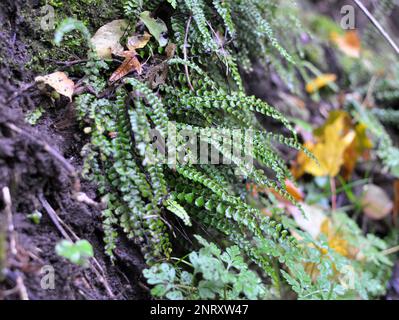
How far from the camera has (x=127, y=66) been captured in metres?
1.72

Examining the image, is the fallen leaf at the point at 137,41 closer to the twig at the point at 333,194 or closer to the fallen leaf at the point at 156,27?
the fallen leaf at the point at 156,27

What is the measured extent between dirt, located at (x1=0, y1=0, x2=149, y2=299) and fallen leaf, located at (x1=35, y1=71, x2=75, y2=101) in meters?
0.06

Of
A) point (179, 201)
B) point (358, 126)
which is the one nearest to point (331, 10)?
point (358, 126)

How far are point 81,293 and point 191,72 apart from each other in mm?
1079

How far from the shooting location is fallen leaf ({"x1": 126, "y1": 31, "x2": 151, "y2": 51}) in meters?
1.77

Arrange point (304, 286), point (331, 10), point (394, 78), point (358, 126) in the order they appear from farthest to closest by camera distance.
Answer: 1. point (331, 10)
2. point (394, 78)
3. point (358, 126)
4. point (304, 286)

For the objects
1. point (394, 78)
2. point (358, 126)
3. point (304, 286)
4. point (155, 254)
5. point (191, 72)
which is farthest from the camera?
point (394, 78)

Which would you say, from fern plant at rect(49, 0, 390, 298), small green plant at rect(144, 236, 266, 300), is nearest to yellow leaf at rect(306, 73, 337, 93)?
fern plant at rect(49, 0, 390, 298)

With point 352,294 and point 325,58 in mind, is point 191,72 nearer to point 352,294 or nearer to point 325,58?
point 352,294

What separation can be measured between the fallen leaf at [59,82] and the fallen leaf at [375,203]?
2.30 m

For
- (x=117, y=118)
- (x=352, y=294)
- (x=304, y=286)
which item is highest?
(x=117, y=118)

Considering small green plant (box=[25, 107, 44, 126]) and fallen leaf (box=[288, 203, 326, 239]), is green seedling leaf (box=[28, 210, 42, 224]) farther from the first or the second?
fallen leaf (box=[288, 203, 326, 239])

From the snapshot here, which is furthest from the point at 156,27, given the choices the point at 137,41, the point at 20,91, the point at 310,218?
the point at 310,218
